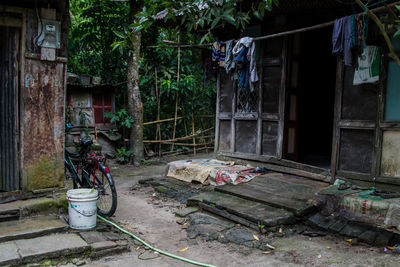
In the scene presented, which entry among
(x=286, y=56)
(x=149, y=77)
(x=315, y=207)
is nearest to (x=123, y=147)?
(x=149, y=77)

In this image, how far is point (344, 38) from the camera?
5078 mm

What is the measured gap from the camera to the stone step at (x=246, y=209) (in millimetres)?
4791

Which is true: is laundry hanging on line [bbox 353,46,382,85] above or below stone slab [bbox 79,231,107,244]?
above

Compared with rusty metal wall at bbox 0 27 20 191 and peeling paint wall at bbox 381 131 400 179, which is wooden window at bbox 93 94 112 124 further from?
peeling paint wall at bbox 381 131 400 179

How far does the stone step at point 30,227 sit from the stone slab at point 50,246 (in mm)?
77

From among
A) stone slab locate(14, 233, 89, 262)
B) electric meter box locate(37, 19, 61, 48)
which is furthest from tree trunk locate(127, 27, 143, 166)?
stone slab locate(14, 233, 89, 262)

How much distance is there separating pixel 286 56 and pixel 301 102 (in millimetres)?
1193

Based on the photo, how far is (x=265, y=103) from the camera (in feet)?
23.9

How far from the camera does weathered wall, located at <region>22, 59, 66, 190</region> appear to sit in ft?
15.2

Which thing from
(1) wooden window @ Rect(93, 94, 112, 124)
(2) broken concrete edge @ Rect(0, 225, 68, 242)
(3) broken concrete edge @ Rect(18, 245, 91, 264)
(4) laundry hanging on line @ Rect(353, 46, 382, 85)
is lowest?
(3) broken concrete edge @ Rect(18, 245, 91, 264)

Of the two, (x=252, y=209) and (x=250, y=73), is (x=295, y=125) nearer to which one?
(x=250, y=73)

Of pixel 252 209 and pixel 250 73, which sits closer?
pixel 252 209

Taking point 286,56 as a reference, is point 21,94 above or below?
below

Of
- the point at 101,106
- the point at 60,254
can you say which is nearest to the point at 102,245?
the point at 60,254
